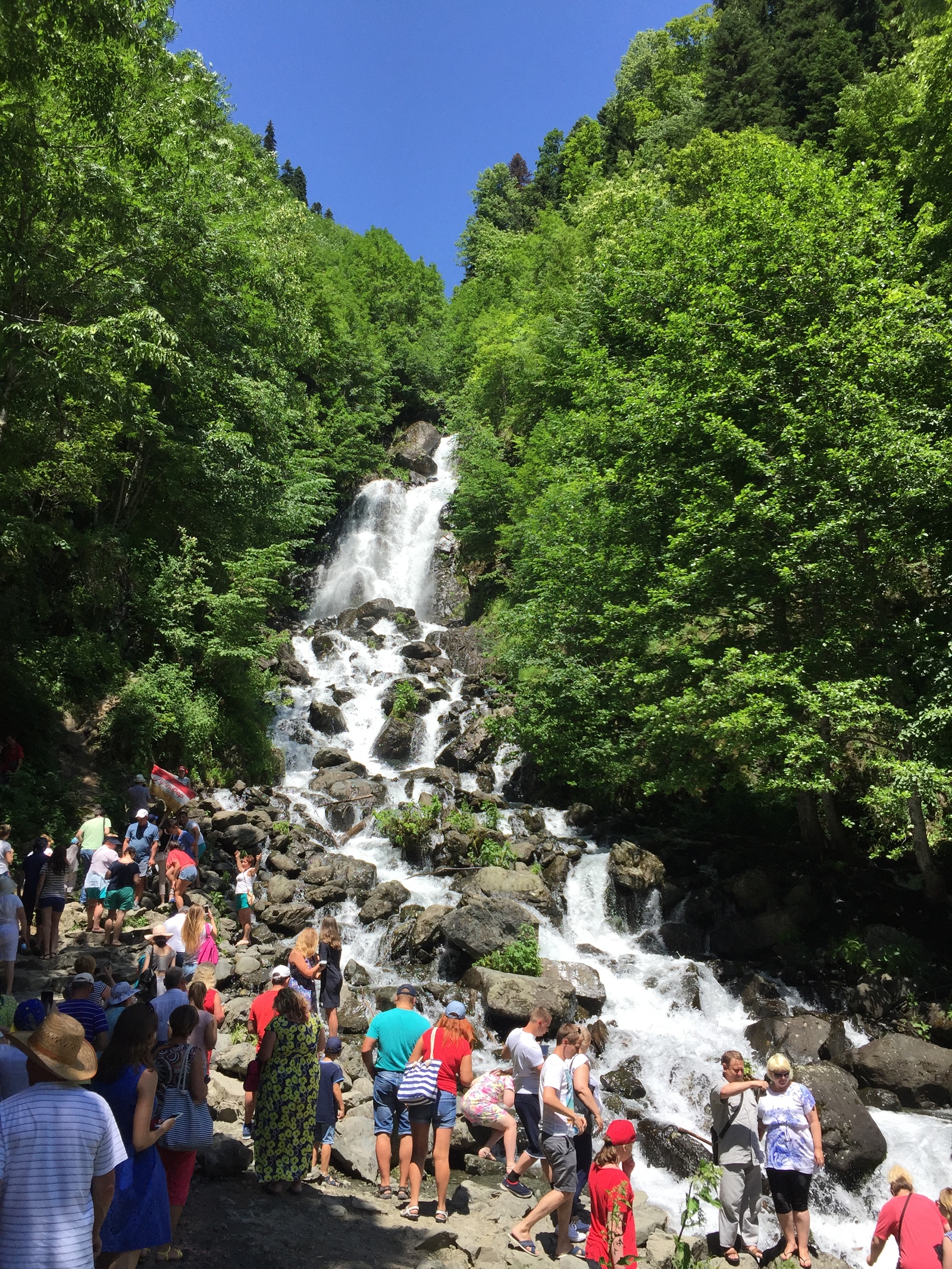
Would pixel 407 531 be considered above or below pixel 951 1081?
above

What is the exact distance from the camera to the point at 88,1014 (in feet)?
18.4

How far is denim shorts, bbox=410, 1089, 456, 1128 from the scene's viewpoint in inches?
242

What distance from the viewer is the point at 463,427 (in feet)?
115

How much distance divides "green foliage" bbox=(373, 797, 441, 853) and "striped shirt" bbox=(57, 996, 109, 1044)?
11101 mm

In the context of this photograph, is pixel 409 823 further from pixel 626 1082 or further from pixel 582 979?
pixel 626 1082

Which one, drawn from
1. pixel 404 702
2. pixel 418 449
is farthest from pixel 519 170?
pixel 404 702

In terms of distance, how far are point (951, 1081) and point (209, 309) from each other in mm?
20379

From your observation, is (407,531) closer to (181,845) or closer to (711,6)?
(181,845)

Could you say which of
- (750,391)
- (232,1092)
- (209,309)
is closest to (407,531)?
(209,309)

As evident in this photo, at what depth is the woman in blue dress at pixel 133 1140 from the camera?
3.87 m

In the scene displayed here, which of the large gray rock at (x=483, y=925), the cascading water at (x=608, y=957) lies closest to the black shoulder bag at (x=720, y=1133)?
the cascading water at (x=608, y=957)

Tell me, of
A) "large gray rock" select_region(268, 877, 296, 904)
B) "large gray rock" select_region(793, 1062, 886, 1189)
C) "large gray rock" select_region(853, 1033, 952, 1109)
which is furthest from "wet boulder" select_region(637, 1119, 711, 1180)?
"large gray rock" select_region(268, 877, 296, 904)

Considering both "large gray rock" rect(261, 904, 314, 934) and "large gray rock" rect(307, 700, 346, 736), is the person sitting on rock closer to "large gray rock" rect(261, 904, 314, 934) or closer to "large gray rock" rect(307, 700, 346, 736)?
"large gray rock" rect(261, 904, 314, 934)

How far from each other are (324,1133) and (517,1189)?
6.59ft
